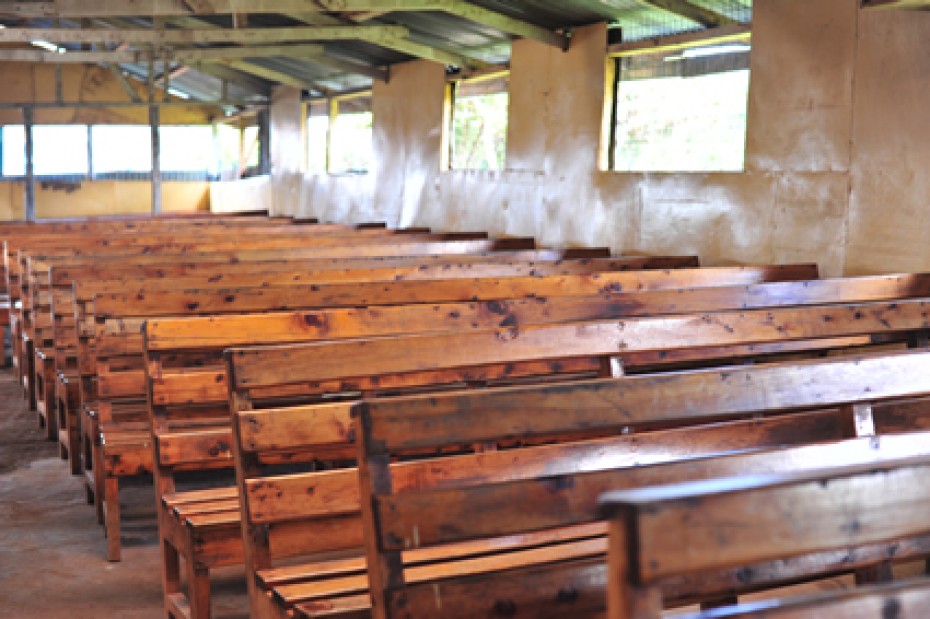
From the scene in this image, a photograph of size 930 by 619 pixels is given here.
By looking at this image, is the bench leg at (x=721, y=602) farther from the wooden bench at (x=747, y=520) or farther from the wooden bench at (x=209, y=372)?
the wooden bench at (x=209, y=372)

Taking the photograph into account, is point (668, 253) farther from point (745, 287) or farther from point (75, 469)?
Result: point (75, 469)

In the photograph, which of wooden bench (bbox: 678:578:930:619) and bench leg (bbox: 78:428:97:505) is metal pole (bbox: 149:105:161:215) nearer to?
bench leg (bbox: 78:428:97:505)

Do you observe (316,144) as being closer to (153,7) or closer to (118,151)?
(153,7)

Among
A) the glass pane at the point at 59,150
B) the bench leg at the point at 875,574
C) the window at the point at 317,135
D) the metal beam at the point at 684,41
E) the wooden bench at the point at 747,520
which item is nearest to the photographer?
the wooden bench at the point at 747,520

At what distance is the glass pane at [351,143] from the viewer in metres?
11.5

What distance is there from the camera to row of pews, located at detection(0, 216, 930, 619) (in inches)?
50.1

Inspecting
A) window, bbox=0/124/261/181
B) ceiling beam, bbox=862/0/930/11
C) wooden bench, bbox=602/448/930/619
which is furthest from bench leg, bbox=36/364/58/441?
window, bbox=0/124/261/181

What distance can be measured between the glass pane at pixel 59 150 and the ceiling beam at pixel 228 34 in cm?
899

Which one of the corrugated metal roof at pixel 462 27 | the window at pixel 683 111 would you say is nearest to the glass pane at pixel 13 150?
the corrugated metal roof at pixel 462 27

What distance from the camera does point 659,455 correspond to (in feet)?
7.52

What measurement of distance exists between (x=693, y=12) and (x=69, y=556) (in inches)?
164

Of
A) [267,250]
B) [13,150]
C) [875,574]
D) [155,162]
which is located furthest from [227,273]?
[13,150]

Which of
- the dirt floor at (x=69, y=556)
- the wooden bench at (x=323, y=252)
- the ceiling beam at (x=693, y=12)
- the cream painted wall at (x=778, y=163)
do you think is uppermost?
the ceiling beam at (x=693, y=12)

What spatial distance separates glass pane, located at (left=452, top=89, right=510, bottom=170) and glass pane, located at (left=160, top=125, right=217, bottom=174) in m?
10.4
